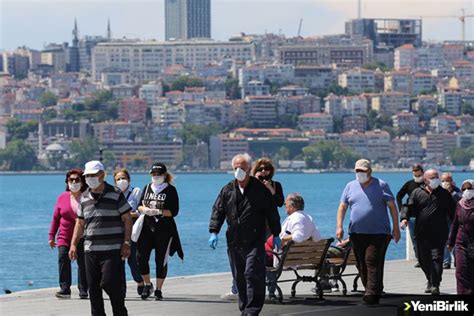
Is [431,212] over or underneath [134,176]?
over

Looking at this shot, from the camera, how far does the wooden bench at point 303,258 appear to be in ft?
47.6

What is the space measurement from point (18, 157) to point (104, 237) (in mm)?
160587

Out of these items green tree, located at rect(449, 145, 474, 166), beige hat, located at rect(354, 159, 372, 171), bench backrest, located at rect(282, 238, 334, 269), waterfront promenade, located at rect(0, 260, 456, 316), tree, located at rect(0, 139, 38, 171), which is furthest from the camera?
green tree, located at rect(449, 145, 474, 166)

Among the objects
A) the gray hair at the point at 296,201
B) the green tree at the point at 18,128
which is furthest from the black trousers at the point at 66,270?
the green tree at the point at 18,128

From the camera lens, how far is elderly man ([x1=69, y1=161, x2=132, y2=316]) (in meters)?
12.4

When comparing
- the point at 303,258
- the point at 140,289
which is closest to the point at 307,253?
the point at 303,258

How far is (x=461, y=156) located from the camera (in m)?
180

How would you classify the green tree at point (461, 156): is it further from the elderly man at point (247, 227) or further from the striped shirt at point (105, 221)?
the striped shirt at point (105, 221)

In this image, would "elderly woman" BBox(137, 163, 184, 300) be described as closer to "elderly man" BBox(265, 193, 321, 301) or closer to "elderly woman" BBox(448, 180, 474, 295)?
"elderly man" BBox(265, 193, 321, 301)

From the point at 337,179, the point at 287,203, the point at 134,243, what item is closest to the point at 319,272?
the point at 287,203

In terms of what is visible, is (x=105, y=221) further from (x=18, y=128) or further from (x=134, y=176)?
(x=18, y=128)

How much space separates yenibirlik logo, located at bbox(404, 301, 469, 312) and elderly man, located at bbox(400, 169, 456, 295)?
17.9 feet

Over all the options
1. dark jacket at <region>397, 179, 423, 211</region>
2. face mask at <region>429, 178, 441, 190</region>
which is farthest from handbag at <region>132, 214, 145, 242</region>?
dark jacket at <region>397, 179, 423, 211</region>

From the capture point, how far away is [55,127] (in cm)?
19188
